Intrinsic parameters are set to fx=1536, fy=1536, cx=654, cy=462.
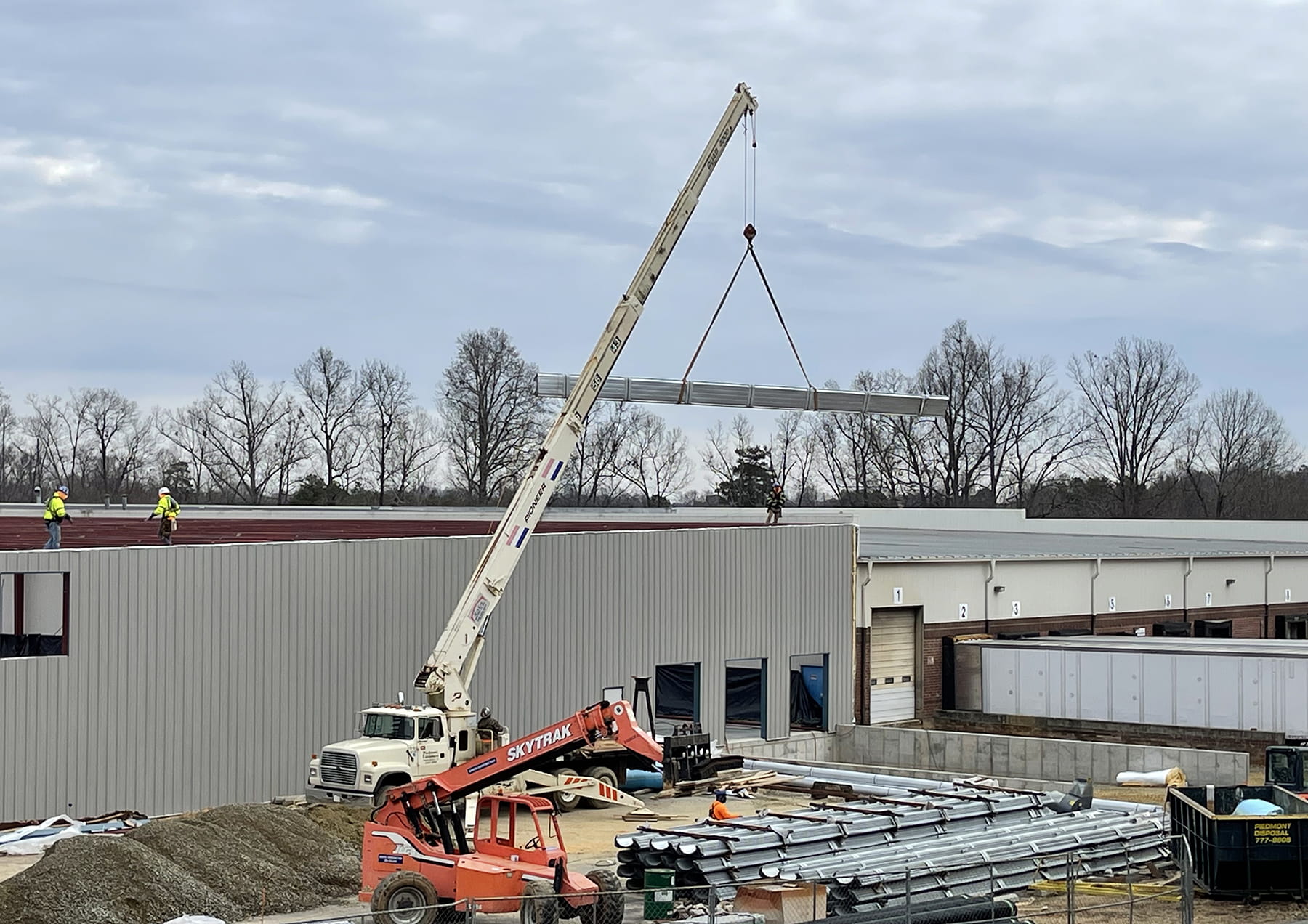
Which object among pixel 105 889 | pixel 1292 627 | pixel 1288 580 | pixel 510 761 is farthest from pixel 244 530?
pixel 1292 627

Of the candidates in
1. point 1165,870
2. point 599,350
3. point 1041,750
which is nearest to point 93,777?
point 599,350

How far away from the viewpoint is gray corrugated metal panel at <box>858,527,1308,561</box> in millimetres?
51656

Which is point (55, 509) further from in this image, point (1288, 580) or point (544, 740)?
point (1288, 580)

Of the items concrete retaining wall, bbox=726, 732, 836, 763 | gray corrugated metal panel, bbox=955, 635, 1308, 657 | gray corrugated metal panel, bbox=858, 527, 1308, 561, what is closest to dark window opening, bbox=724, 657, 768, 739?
concrete retaining wall, bbox=726, 732, 836, 763

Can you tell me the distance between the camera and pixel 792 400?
35531mm

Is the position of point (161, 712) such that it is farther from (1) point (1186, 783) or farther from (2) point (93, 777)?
(1) point (1186, 783)

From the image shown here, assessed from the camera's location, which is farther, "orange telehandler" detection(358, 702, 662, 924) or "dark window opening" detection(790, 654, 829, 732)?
"dark window opening" detection(790, 654, 829, 732)

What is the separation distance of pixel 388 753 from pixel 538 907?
10.7 metres

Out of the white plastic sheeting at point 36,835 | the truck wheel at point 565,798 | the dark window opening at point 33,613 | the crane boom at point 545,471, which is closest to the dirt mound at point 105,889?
the white plastic sheeting at point 36,835

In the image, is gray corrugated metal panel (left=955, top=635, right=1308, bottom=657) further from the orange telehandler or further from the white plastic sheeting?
the white plastic sheeting

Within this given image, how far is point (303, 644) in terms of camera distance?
32.4 metres

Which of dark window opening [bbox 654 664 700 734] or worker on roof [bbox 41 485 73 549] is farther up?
worker on roof [bbox 41 485 73 549]

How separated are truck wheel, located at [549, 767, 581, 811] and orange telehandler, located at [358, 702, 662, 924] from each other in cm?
1077

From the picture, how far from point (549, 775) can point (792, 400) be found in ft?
33.3
